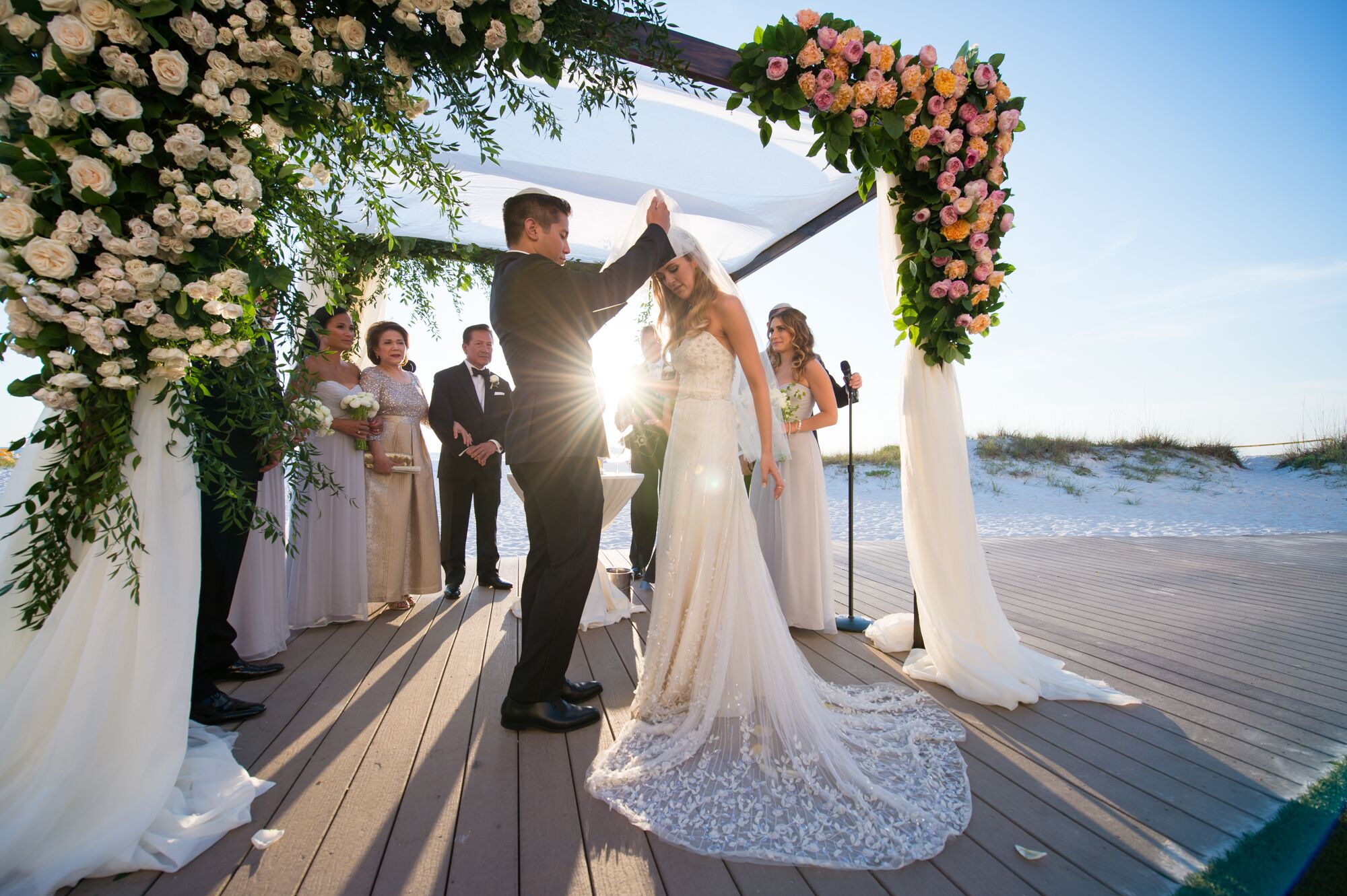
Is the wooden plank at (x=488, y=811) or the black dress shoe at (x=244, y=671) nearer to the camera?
the wooden plank at (x=488, y=811)

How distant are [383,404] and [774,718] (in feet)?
11.7

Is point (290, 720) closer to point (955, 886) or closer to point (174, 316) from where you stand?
point (174, 316)

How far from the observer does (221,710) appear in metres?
2.64

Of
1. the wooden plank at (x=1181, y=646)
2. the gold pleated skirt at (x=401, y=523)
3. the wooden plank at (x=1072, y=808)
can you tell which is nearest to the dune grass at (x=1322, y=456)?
the wooden plank at (x=1181, y=646)

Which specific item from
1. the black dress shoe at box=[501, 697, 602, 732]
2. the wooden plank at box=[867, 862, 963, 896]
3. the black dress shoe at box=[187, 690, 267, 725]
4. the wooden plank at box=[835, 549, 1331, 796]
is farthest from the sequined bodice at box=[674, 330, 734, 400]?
the black dress shoe at box=[187, 690, 267, 725]

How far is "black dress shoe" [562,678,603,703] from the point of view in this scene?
2869mm

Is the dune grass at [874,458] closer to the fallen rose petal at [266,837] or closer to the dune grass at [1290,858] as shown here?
the dune grass at [1290,858]

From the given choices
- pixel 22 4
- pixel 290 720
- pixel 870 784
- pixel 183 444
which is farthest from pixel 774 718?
pixel 22 4

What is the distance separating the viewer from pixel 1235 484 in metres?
14.3

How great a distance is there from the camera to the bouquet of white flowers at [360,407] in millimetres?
3988

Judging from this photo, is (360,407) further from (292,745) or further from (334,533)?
(292,745)

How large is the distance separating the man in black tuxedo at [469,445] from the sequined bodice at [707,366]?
2.69 m

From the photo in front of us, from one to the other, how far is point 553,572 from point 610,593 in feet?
6.19

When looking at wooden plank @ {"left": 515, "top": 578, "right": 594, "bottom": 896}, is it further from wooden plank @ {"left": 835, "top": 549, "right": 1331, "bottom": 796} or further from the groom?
wooden plank @ {"left": 835, "top": 549, "right": 1331, "bottom": 796}
